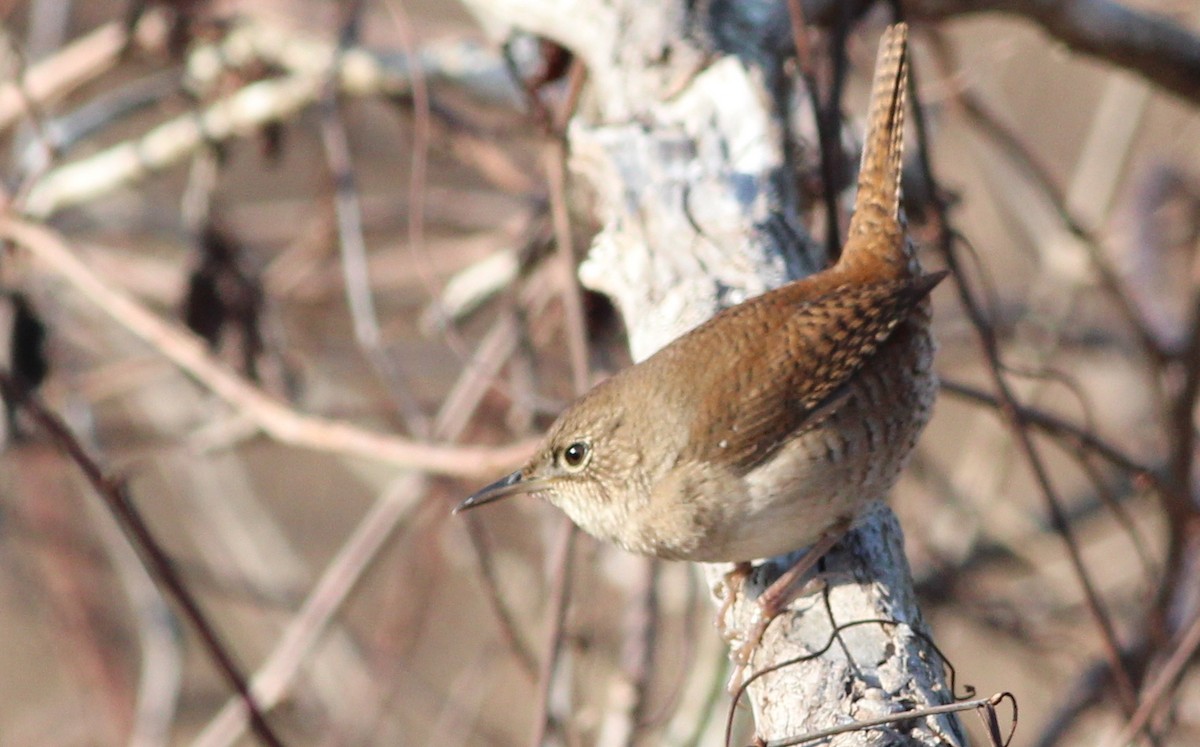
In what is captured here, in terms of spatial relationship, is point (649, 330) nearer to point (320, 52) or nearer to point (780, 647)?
point (780, 647)

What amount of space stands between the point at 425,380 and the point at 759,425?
376 centimetres

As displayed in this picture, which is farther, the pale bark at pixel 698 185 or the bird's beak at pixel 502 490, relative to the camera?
the bird's beak at pixel 502 490

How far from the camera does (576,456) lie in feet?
7.74

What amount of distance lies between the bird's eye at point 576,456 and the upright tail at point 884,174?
0.62 metres

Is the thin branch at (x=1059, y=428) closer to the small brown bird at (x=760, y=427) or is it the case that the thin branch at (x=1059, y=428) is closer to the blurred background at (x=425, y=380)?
the blurred background at (x=425, y=380)

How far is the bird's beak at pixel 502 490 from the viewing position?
2365 mm

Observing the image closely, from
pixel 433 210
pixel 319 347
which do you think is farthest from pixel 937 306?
pixel 319 347

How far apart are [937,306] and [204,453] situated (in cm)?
294

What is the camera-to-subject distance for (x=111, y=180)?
3748mm

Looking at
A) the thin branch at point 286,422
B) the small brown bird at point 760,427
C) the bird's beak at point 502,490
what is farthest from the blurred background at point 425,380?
the small brown bird at point 760,427

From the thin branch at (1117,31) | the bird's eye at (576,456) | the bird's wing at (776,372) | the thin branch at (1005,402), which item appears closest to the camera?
the bird's wing at (776,372)

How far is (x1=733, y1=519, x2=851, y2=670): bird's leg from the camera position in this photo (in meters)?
2.05

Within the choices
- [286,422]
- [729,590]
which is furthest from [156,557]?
[729,590]

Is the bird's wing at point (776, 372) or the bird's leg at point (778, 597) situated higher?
the bird's wing at point (776, 372)
